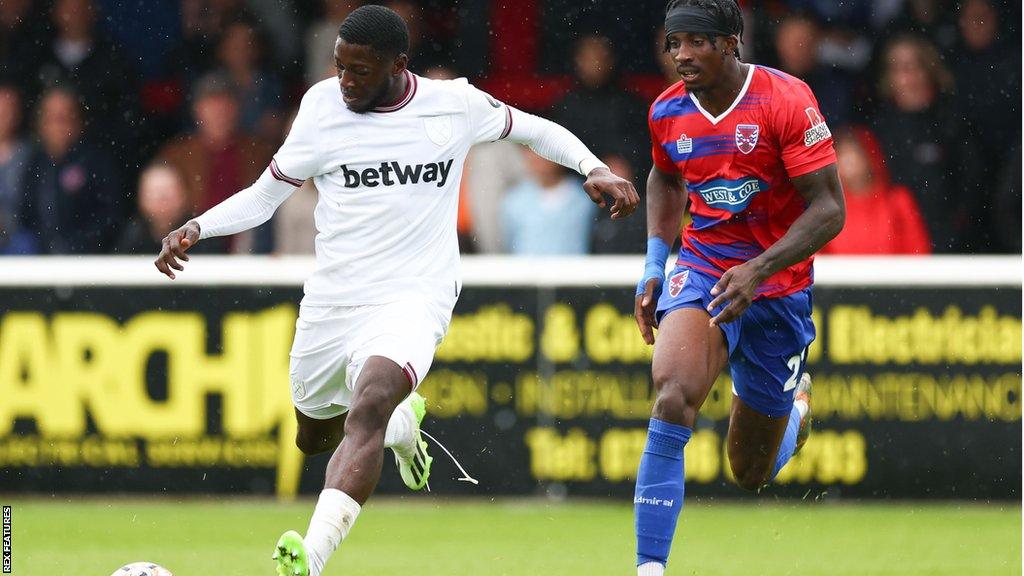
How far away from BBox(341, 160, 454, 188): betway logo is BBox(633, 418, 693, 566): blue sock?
1.48m

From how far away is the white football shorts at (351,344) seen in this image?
23.1 ft

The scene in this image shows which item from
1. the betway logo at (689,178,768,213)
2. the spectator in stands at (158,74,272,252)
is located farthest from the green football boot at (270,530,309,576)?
the spectator in stands at (158,74,272,252)

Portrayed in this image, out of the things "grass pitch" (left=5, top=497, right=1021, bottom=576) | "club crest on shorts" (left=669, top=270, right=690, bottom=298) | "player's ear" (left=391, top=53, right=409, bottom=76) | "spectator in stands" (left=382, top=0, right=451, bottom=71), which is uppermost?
"spectator in stands" (left=382, top=0, right=451, bottom=71)

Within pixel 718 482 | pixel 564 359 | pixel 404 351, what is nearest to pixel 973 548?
pixel 718 482

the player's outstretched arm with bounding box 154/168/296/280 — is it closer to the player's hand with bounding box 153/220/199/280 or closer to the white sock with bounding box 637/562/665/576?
the player's hand with bounding box 153/220/199/280

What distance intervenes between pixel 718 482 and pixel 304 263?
9.53 feet

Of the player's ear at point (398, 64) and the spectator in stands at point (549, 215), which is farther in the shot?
the spectator in stands at point (549, 215)

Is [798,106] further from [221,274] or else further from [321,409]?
[221,274]

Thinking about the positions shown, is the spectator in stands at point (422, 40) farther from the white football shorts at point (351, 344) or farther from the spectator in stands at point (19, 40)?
the white football shorts at point (351, 344)

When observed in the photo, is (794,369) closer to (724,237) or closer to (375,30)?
(724,237)

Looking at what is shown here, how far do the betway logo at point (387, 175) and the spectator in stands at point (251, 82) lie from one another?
592 centimetres

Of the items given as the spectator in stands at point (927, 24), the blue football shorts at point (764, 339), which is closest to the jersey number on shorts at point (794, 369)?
the blue football shorts at point (764, 339)

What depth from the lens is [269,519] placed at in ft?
34.3

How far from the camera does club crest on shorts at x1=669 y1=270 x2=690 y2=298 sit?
7203mm
